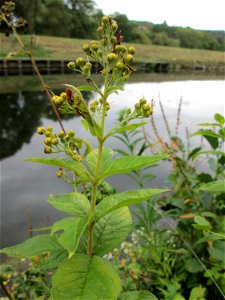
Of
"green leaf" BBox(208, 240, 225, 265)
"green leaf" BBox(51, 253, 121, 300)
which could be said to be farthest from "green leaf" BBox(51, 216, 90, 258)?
"green leaf" BBox(208, 240, 225, 265)

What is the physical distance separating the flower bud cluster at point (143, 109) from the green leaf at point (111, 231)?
0.37 m

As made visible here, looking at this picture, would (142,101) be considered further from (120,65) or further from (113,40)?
(113,40)

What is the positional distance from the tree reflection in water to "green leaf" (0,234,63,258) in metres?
8.76

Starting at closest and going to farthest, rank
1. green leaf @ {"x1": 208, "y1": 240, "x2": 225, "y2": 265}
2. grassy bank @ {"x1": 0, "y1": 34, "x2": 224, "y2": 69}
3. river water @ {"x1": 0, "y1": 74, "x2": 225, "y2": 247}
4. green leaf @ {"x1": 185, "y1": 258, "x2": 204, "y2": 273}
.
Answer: green leaf @ {"x1": 208, "y1": 240, "x2": 225, "y2": 265}
green leaf @ {"x1": 185, "y1": 258, "x2": 204, "y2": 273}
river water @ {"x1": 0, "y1": 74, "x2": 225, "y2": 247}
grassy bank @ {"x1": 0, "y1": 34, "x2": 224, "y2": 69}

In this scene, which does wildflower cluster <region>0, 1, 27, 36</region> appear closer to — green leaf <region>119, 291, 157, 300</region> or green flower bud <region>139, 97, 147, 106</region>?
green flower bud <region>139, 97, 147, 106</region>

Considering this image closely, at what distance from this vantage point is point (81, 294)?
36.1 inches

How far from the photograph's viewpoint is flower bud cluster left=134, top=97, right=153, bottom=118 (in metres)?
1.08

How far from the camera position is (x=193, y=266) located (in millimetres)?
2434

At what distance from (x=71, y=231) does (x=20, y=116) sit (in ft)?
47.4

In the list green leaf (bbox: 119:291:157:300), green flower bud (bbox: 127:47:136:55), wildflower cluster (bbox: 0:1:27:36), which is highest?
wildflower cluster (bbox: 0:1:27:36)

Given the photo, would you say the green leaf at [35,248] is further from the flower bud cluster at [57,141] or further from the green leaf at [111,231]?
the flower bud cluster at [57,141]

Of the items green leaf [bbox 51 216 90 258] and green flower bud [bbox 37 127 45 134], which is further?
green flower bud [bbox 37 127 45 134]

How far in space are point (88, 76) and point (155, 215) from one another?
2.13 meters

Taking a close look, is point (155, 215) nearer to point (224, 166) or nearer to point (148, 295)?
point (224, 166)
